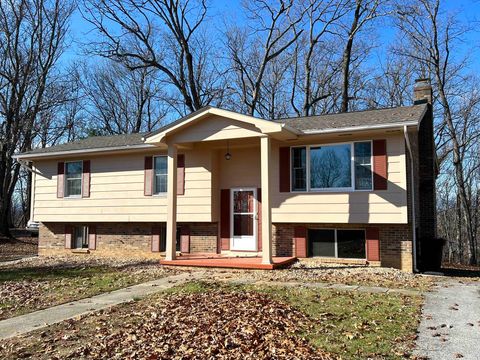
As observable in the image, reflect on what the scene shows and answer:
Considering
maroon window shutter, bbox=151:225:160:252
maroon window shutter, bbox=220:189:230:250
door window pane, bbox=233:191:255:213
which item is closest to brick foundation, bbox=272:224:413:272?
door window pane, bbox=233:191:255:213

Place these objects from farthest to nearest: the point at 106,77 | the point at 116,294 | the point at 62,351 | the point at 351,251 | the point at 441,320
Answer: the point at 106,77, the point at 351,251, the point at 116,294, the point at 441,320, the point at 62,351

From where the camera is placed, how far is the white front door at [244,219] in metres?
13.7

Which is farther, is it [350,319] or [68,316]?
[68,316]

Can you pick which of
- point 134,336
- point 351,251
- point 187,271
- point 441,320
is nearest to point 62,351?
point 134,336

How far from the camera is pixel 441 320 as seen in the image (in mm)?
6102

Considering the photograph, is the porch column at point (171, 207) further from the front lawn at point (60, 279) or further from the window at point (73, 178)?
the window at point (73, 178)

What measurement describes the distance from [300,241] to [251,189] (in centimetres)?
236

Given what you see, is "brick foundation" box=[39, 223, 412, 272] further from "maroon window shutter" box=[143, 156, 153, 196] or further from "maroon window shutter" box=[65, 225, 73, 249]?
"maroon window shutter" box=[143, 156, 153, 196]

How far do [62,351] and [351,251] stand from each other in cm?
866

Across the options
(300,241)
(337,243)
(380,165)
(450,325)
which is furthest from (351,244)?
(450,325)

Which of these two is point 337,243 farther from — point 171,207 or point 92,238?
point 92,238

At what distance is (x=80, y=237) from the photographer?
53.0 ft

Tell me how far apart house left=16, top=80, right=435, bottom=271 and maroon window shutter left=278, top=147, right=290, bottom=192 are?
30 millimetres

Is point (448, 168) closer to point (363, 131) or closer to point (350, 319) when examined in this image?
point (363, 131)
